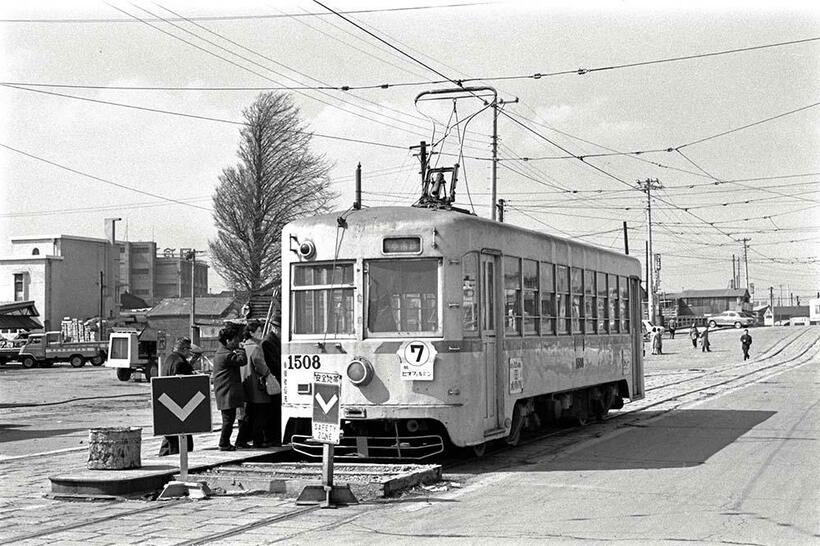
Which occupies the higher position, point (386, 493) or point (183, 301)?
point (183, 301)

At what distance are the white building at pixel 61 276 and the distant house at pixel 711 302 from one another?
67.6 meters

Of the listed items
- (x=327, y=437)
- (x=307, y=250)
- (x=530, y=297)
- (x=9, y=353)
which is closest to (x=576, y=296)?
(x=530, y=297)

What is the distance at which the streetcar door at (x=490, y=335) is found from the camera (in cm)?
1307

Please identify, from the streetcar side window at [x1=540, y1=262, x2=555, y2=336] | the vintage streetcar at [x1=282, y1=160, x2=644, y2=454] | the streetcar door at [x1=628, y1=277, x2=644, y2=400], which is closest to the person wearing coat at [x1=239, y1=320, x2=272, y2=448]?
the vintage streetcar at [x1=282, y1=160, x2=644, y2=454]

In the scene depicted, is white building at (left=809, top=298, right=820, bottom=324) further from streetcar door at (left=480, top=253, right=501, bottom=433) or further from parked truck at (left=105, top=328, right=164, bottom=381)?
streetcar door at (left=480, top=253, right=501, bottom=433)

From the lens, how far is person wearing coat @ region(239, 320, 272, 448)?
1381cm

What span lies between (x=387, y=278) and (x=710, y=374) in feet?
89.3

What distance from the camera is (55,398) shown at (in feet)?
105

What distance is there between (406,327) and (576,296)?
4.81 meters

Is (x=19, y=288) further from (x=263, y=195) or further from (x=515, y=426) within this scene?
(x=515, y=426)

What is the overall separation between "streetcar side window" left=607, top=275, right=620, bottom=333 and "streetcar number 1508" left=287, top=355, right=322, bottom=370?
7221mm

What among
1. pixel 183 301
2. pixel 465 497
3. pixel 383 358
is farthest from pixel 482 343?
pixel 183 301

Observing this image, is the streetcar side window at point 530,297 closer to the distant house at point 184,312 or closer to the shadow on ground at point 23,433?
the shadow on ground at point 23,433

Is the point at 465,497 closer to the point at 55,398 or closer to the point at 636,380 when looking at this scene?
the point at 636,380
